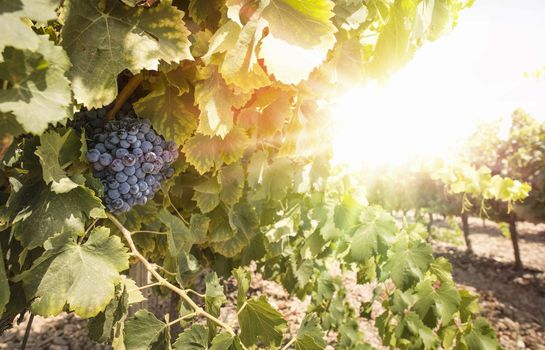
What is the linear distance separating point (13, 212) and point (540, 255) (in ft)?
47.5

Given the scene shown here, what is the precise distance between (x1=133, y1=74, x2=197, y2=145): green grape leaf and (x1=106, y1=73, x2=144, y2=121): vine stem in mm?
39

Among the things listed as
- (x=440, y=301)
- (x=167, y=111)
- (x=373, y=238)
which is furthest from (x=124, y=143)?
(x=440, y=301)

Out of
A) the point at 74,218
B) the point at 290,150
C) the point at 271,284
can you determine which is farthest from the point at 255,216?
the point at 271,284

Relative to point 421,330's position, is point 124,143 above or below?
above

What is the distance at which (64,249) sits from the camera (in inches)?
29.0

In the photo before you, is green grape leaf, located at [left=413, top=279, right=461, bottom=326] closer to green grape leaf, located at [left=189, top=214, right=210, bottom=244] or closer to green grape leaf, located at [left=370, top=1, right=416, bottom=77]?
green grape leaf, located at [left=189, top=214, right=210, bottom=244]

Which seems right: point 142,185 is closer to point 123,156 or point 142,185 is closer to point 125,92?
point 123,156

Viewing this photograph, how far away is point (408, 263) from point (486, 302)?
6.69 meters

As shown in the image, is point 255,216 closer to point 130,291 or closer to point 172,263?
point 172,263

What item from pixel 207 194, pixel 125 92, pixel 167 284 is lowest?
pixel 167 284

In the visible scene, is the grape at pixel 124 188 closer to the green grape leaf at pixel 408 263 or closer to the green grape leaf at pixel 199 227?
the green grape leaf at pixel 199 227

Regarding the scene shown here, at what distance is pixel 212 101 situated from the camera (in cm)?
89

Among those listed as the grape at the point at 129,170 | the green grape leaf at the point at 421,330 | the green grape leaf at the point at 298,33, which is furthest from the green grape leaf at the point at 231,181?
the green grape leaf at the point at 421,330

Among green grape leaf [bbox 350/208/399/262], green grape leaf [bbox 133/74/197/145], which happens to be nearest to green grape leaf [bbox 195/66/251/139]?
green grape leaf [bbox 133/74/197/145]
